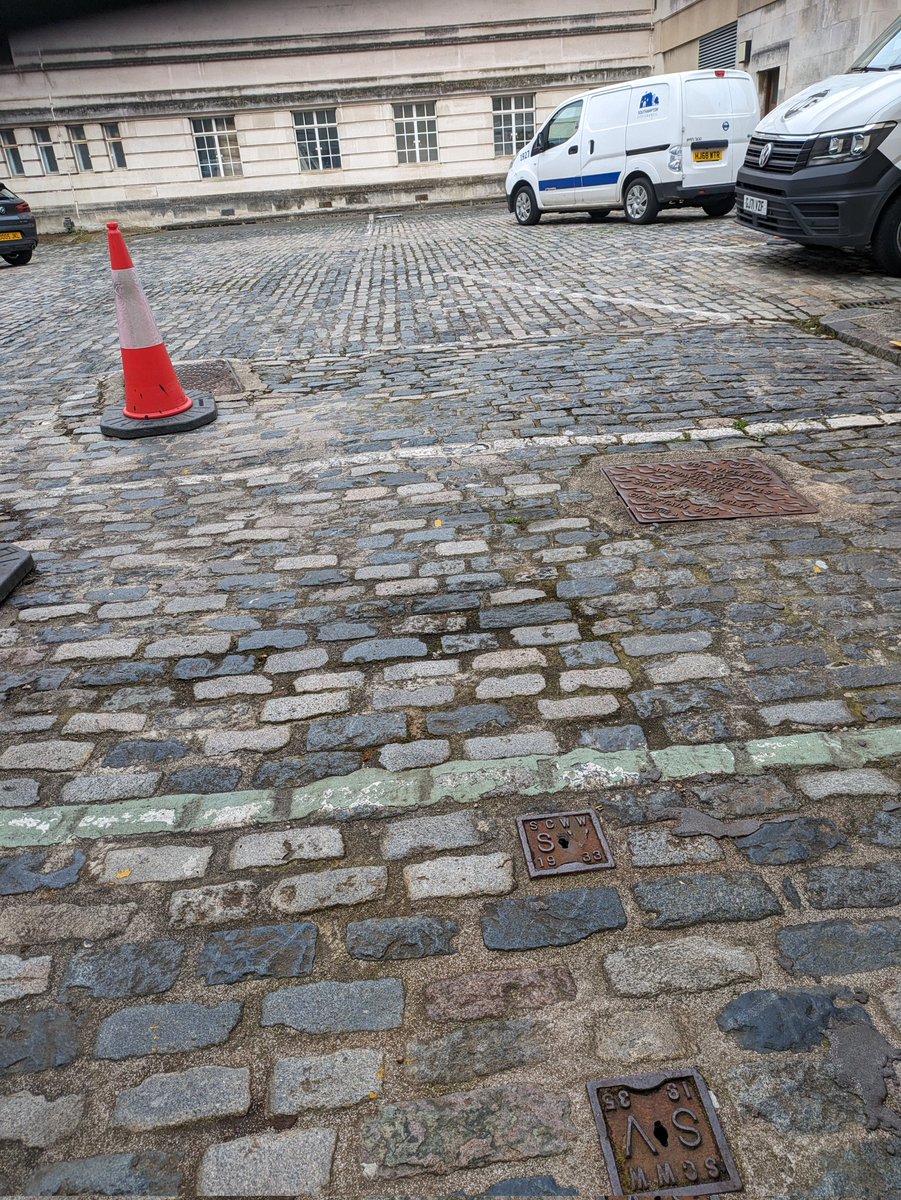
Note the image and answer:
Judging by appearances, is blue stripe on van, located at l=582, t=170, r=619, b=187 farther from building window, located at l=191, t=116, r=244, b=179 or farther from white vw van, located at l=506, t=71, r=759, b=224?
building window, located at l=191, t=116, r=244, b=179

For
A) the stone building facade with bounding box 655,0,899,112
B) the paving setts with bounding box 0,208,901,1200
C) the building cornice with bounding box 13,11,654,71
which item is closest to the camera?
the paving setts with bounding box 0,208,901,1200

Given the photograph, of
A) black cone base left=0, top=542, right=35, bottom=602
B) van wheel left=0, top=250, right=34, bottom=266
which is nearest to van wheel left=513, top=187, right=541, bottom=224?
van wheel left=0, top=250, right=34, bottom=266

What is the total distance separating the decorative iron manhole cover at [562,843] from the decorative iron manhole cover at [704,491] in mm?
2262

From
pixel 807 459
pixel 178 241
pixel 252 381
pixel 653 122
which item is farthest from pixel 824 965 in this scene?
pixel 178 241

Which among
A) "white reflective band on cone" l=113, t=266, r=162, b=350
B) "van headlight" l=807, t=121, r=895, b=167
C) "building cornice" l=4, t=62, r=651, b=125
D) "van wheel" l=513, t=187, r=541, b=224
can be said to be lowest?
"van wheel" l=513, t=187, r=541, b=224

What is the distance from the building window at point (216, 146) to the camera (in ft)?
96.7

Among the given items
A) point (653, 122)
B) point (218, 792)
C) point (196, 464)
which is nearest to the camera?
point (218, 792)

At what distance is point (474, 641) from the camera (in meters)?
3.67

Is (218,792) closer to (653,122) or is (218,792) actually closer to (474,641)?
(474,641)

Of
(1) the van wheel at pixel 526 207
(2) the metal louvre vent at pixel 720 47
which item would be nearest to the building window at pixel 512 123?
(2) the metal louvre vent at pixel 720 47

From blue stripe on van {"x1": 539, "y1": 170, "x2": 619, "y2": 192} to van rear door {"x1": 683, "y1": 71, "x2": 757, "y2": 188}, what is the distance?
5.27 feet

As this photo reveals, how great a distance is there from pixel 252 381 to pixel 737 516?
15.2 ft

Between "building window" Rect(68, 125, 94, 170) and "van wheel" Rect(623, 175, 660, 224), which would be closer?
"van wheel" Rect(623, 175, 660, 224)

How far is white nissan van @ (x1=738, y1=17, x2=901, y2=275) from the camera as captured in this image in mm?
8539
